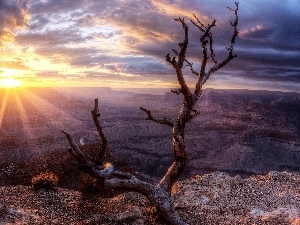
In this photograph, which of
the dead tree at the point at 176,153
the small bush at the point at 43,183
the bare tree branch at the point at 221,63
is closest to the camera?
the dead tree at the point at 176,153

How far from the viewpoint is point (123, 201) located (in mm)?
11945

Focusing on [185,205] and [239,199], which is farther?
[239,199]

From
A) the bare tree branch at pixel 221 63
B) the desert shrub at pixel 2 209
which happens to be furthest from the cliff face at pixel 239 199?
the desert shrub at pixel 2 209

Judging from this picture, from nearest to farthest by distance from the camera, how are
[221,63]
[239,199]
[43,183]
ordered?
[221,63], [239,199], [43,183]

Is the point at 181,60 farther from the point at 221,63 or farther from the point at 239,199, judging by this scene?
the point at 239,199

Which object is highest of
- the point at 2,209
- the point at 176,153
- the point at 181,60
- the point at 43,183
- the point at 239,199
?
the point at 181,60

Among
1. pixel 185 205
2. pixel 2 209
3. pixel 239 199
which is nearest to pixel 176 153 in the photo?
pixel 185 205

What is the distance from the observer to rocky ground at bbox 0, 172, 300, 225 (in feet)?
32.6

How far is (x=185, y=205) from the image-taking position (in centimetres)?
1180

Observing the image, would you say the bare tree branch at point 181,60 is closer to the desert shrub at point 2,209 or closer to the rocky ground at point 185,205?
the rocky ground at point 185,205

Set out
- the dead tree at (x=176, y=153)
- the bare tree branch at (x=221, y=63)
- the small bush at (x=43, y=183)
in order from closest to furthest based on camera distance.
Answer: the dead tree at (x=176, y=153) < the bare tree branch at (x=221, y=63) < the small bush at (x=43, y=183)

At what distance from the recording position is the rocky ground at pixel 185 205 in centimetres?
993

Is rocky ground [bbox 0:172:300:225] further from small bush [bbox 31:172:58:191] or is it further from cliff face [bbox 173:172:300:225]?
small bush [bbox 31:172:58:191]

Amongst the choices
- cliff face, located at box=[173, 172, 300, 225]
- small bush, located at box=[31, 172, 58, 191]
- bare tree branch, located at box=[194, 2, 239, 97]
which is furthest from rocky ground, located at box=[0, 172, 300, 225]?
bare tree branch, located at box=[194, 2, 239, 97]
